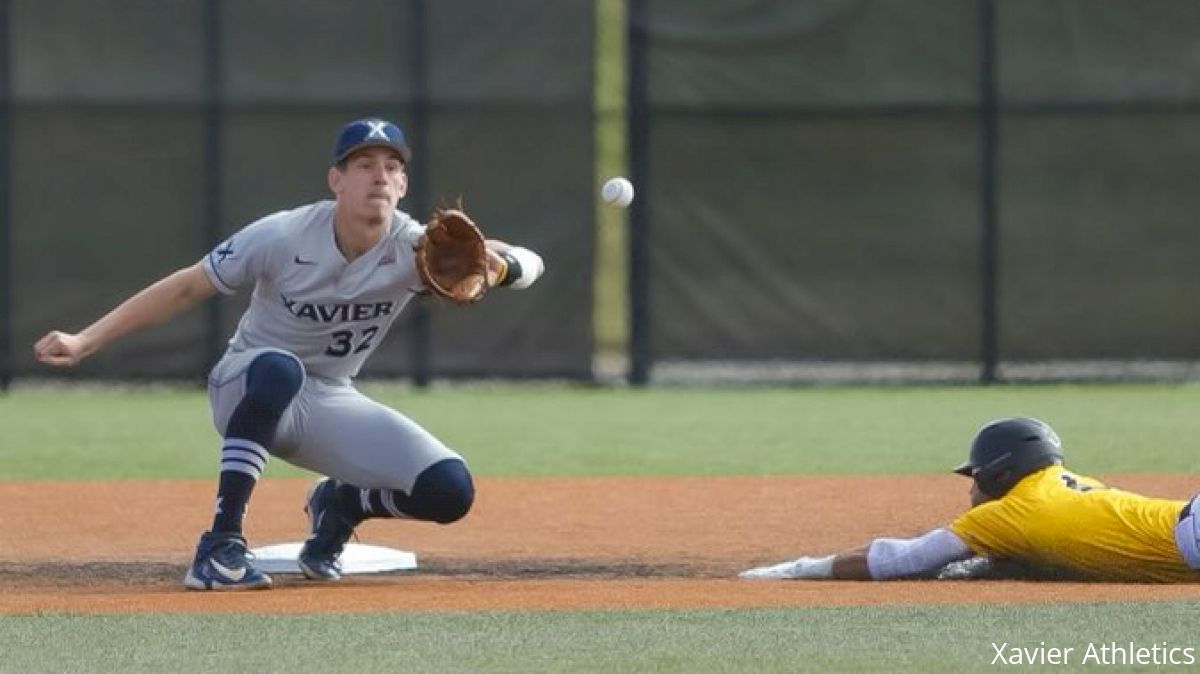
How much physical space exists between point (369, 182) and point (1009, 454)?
2005mm

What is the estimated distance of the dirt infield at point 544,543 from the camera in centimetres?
627

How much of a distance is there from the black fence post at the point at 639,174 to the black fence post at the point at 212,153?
99.9 inches

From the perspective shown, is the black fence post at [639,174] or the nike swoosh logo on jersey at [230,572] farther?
the black fence post at [639,174]

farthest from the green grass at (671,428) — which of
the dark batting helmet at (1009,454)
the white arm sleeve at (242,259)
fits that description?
the white arm sleeve at (242,259)

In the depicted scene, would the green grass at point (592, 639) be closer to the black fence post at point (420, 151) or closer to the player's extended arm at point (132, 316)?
the player's extended arm at point (132, 316)

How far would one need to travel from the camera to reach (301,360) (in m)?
7.14

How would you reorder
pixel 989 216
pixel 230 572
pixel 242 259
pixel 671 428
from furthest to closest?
pixel 989 216 < pixel 671 428 < pixel 242 259 < pixel 230 572

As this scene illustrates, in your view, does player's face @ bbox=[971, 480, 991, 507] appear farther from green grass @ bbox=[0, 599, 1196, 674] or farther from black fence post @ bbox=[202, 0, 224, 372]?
black fence post @ bbox=[202, 0, 224, 372]

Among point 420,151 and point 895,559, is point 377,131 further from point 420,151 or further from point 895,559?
point 420,151

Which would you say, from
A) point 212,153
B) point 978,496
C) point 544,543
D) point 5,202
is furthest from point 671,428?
point 978,496

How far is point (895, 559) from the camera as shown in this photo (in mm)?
6695

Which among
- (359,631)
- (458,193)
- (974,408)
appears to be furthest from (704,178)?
(359,631)

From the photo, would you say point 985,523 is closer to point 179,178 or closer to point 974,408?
point 974,408

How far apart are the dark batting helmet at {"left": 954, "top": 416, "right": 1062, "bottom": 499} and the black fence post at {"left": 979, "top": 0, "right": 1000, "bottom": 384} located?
776cm
